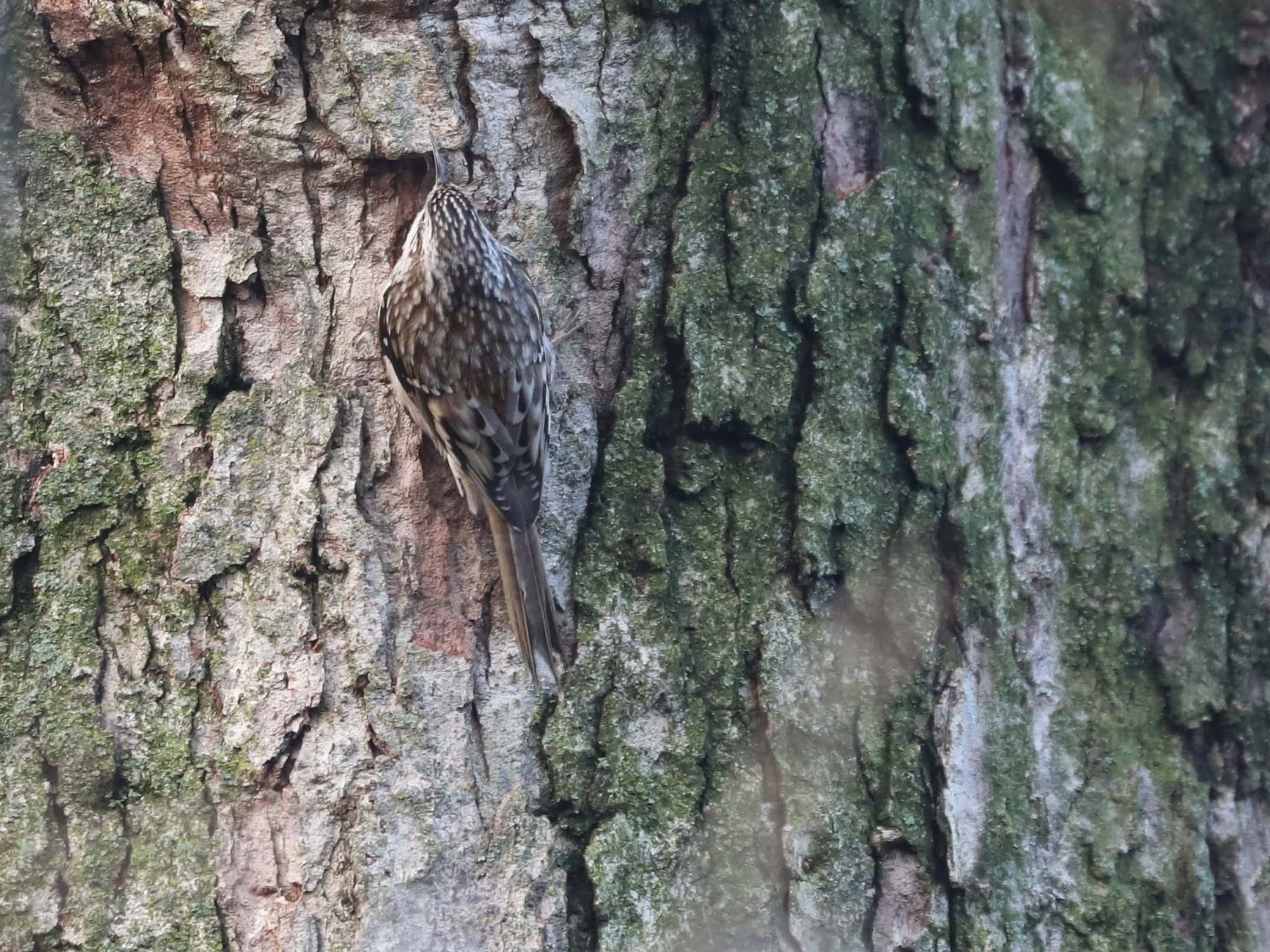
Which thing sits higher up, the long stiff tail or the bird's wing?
the bird's wing

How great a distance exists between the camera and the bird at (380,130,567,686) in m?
1.92

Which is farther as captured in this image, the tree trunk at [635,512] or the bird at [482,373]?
the bird at [482,373]

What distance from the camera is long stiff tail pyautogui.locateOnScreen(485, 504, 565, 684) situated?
1887 mm

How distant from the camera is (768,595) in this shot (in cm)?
194

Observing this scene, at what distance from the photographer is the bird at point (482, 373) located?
192 centimetres

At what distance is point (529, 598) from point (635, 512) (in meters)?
0.22

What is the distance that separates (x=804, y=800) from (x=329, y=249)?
118 centimetres

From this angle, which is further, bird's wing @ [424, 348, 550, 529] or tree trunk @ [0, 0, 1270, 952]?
bird's wing @ [424, 348, 550, 529]

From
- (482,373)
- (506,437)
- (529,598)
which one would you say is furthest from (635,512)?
(482,373)

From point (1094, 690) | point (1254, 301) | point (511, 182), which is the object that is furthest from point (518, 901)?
point (1254, 301)

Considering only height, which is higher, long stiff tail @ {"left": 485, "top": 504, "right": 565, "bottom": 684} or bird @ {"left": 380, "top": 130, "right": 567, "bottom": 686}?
bird @ {"left": 380, "top": 130, "right": 567, "bottom": 686}

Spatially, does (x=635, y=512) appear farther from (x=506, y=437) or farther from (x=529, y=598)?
(x=506, y=437)

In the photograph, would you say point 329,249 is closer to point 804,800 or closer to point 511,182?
point 511,182

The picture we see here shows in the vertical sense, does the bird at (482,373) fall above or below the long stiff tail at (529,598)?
above
